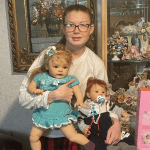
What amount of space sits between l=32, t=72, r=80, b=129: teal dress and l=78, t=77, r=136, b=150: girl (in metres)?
0.12

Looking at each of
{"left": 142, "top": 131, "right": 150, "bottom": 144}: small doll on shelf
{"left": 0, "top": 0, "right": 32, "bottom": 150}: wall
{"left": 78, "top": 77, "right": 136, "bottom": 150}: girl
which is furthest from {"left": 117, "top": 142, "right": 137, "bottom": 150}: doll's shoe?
{"left": 0, "top": 0, "right": 32, "bottom": 150}: wall

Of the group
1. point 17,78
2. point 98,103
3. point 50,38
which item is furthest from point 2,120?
point 98,103

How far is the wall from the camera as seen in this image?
81.1 inches

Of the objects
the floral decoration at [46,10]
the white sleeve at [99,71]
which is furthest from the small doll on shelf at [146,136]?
the floral decoration at [46,10]

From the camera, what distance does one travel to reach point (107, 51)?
178 centimetres

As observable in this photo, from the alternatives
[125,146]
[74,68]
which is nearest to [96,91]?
[74,68]

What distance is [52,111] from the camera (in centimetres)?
117

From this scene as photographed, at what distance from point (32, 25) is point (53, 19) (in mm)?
247

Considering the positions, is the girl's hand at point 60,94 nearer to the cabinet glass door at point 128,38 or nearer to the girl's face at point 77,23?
the girl's face at point 77,23

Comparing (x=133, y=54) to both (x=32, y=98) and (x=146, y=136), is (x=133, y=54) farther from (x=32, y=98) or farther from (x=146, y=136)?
(x=32, y=98)

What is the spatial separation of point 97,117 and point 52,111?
33 centimetres

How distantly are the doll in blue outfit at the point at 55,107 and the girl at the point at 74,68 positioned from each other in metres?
0.05

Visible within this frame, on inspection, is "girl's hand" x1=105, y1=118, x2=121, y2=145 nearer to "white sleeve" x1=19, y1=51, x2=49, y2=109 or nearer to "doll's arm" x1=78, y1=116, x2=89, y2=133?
"doll's arm" x1=78, y1=116, x2=89, y2=133

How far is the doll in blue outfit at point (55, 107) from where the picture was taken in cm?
115
